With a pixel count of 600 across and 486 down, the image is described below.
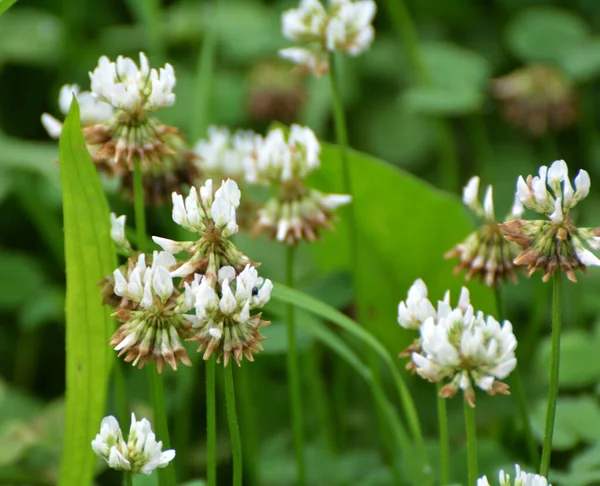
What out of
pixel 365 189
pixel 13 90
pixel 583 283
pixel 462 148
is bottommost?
pixel 583 283

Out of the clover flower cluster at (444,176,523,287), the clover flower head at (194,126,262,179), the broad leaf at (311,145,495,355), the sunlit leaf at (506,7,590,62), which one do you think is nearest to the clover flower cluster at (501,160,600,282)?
the clover flower cluster at (444,176,523,287)

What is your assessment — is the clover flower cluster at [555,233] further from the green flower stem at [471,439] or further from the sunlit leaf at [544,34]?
the sunlit leaf at [544,34]

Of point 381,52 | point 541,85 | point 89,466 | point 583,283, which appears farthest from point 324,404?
point 381,52

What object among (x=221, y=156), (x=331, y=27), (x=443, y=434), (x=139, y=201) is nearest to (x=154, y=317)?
(x=139, y=201)

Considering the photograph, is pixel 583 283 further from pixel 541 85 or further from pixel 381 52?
pixel 381 52

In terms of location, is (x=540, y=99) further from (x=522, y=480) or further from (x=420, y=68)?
(x=522, y=480)

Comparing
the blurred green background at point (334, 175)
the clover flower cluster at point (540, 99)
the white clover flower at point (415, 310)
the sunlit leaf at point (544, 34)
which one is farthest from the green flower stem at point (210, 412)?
the sunlit leaf at point (544, 34)
